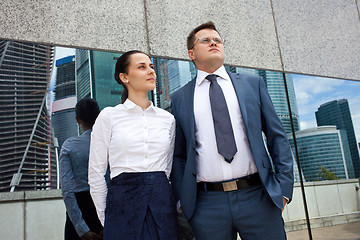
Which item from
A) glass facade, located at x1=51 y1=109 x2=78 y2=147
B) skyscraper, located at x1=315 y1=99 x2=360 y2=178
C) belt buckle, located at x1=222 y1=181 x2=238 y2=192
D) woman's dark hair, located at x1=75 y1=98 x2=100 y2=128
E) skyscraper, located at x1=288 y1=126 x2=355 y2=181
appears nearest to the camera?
belt buckle, located at x1=222 y1=181 x2=238 y2=192

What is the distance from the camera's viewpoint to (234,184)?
6.11ft

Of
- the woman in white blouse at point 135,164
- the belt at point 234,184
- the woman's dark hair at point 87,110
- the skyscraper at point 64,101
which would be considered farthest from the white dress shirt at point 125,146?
the skyscraper at point 64,101

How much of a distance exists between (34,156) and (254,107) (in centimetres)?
197

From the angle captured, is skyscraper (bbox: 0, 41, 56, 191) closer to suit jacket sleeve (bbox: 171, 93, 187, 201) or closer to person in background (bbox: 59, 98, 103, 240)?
person in background (bbox: 59, 98, 103, 240)

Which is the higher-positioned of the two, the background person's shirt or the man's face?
the man's face

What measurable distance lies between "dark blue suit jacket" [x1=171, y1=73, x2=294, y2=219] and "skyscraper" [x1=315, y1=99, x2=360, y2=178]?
300 cm

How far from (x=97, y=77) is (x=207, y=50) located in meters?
1.56

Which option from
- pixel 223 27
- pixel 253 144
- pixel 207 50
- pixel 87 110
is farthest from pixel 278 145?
pixel 223 27

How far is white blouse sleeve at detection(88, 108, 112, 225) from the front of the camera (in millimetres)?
1899

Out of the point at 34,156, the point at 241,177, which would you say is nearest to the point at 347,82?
the point at 241,177

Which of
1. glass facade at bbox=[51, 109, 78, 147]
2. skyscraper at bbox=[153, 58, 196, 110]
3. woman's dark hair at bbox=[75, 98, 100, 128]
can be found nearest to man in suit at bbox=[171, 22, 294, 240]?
Answer: woman's dark hair at bbox=[75, 98, 100, 128]

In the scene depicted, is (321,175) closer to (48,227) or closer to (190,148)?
(190,148)

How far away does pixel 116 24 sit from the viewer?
3459 millimetres

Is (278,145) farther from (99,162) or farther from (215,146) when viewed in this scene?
(99,162)
